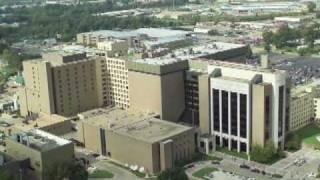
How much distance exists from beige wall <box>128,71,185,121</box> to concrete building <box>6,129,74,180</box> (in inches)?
323

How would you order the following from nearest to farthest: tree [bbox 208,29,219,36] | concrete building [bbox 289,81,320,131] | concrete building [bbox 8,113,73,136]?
1. concrete building [bbox 289,81,320,131]
2. concrete building [bbox 8,113,73,136]
3. tree [bbox 208,29,219,36]

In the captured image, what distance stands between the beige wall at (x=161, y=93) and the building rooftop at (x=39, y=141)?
26.7ft

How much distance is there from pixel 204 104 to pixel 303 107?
285 inches

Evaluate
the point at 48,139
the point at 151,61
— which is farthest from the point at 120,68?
the point at 48,139

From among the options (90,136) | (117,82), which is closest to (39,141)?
(90,136)

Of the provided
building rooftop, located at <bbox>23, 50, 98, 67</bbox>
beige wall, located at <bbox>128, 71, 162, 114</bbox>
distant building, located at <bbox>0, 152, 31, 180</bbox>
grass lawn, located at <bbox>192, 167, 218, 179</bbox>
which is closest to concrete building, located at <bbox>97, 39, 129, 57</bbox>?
building rooftop, located at <bbox>23, 50, 98, 67</bbox>

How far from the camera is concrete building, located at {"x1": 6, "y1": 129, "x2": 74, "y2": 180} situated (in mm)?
28047

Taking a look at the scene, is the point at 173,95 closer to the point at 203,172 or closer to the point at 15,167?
the point at 203,172

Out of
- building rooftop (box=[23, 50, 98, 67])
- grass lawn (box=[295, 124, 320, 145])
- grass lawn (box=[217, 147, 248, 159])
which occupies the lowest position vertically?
grass lawn (box=[217, 147, 248, 159])

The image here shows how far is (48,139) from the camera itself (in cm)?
3002

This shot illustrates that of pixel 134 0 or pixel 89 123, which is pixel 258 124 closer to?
pixel 89 123

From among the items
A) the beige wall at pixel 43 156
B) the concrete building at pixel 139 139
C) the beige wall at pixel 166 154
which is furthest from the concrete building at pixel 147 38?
the beige wall at pixel 43 156

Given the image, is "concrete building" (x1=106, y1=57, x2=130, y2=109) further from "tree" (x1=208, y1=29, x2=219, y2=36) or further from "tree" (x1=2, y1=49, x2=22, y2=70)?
"tree" (x1=208, y1=29, x2=219, y2=36)

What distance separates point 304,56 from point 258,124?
1277 inches
